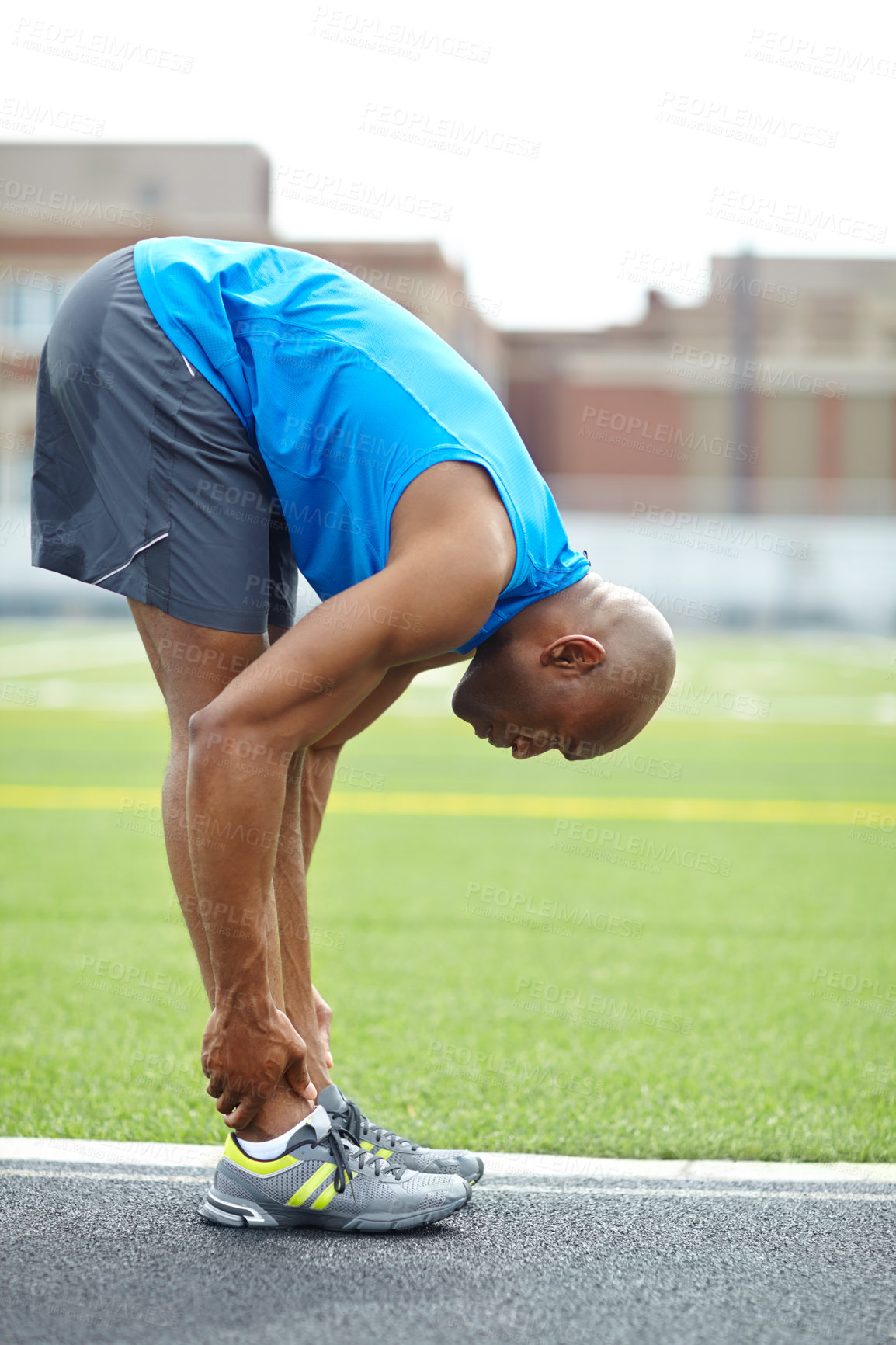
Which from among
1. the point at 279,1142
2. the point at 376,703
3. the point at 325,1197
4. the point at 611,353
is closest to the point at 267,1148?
the point at 279,1142

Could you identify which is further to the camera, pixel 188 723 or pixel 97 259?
pixel 97 259

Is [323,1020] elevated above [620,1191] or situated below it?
above

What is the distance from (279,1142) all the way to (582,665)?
3.33 feet

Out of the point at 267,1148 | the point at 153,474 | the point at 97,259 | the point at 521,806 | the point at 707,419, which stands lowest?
the point at 707,419

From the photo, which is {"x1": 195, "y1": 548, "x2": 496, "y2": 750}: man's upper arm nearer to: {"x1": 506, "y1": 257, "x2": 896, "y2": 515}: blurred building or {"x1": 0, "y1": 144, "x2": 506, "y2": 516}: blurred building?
{"x1": 0, "y1": 144, "x2": 506, "y2": 516}: blurred building

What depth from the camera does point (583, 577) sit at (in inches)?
94.3

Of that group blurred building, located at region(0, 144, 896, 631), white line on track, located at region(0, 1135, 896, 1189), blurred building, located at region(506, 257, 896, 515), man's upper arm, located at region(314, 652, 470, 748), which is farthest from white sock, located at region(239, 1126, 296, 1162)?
blurred building, located at region(506, 257, 896, 515)

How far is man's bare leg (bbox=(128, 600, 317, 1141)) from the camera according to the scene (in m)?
2.27

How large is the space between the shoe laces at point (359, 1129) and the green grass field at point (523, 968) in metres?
0.35

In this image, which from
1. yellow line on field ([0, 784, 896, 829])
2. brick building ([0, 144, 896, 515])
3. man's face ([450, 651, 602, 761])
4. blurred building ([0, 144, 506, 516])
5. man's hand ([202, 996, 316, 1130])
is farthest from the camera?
brick building ([0, 144, 896, 515])

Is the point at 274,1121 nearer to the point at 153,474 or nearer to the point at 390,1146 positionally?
the point at 390,1146

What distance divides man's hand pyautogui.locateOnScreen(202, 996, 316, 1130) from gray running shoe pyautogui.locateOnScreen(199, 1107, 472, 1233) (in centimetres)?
18

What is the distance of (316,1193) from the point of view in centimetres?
231

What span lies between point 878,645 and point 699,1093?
18972 millimetres
